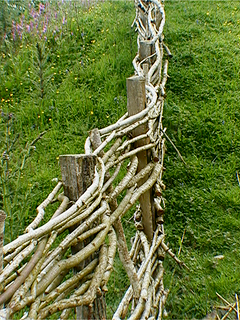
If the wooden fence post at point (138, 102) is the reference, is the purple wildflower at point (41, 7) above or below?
above

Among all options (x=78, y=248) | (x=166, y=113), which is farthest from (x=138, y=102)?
(x=166, y=113)

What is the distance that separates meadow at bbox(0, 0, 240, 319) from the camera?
2.57m

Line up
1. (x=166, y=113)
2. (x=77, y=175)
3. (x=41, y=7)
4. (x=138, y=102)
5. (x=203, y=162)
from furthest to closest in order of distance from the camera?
(x=41, y=7)
(x=166, y=113)
(x=203, y=162)
(x=138, y=102)
(x=77, y=175)

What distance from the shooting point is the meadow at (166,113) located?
Answer: 2.57 meters

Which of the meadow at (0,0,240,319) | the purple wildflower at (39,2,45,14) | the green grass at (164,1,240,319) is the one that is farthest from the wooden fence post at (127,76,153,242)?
the purple wildflower at (39,2,45,14)

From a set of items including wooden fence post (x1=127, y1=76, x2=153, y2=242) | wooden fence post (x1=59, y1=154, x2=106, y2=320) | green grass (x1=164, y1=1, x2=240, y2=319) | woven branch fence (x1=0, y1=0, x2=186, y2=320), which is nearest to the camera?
woven branch fence (x1=0, y1=0, x2=186, y2=320)

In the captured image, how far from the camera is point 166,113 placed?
13.0 feet

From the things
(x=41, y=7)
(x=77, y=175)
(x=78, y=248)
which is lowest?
(x=78, y=248)

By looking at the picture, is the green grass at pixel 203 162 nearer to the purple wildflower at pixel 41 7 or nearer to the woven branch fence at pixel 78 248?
the woven branch fence at pixel 78 248

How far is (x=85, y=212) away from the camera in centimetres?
109

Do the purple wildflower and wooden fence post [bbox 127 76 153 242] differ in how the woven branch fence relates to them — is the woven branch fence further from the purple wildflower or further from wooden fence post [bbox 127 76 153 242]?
the purple wildflower

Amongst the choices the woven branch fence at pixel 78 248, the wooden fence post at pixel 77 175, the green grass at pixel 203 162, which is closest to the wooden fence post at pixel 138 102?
the woven branch fence at pixel 78 248

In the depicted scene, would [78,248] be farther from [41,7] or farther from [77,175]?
[41,7]

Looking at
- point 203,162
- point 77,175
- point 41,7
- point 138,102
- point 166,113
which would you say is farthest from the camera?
point 41,7
